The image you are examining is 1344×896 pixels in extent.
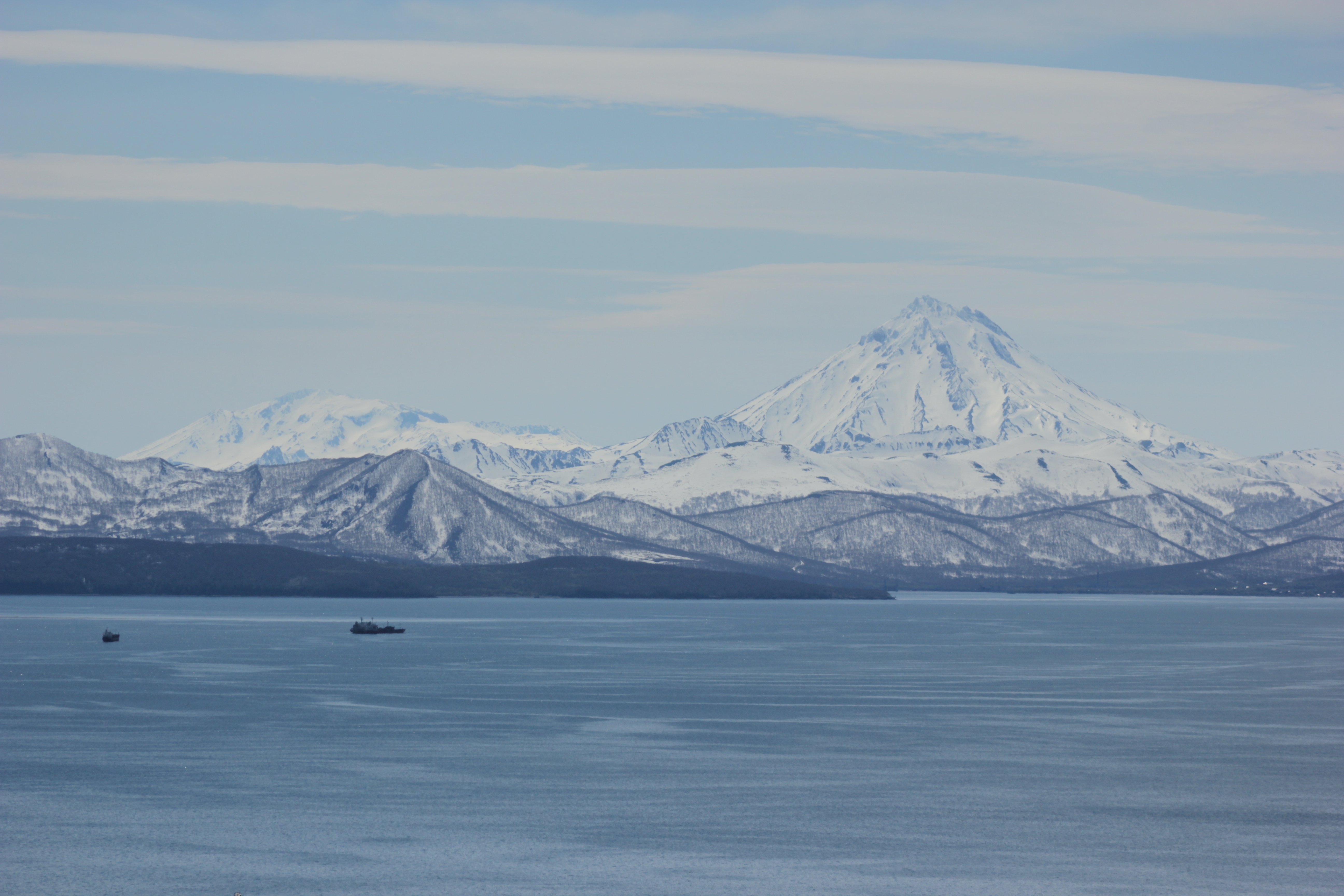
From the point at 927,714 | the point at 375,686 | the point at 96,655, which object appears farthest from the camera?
the point at 96,655

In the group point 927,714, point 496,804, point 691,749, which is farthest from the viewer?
point 927,714

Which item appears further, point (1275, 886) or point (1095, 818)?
point (1095, 818)

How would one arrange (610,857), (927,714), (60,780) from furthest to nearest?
(927,714)
(60,780)
(610,857)

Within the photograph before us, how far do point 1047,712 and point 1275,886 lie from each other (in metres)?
57.0

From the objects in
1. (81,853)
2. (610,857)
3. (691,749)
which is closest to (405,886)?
(610,857)

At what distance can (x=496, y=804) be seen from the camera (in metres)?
81.6

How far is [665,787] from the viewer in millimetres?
86625

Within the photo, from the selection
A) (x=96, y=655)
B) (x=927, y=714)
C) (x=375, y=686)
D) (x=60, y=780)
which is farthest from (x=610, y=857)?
(x=96, y=655)

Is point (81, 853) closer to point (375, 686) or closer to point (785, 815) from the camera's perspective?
point (785, 815)

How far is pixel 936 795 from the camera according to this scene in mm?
84812

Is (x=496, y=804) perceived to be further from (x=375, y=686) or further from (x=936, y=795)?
(x=375, y=686)

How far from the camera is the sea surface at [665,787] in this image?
222 ft

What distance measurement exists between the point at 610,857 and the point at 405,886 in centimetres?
933

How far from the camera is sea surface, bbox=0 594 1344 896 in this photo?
67750 millimetres
